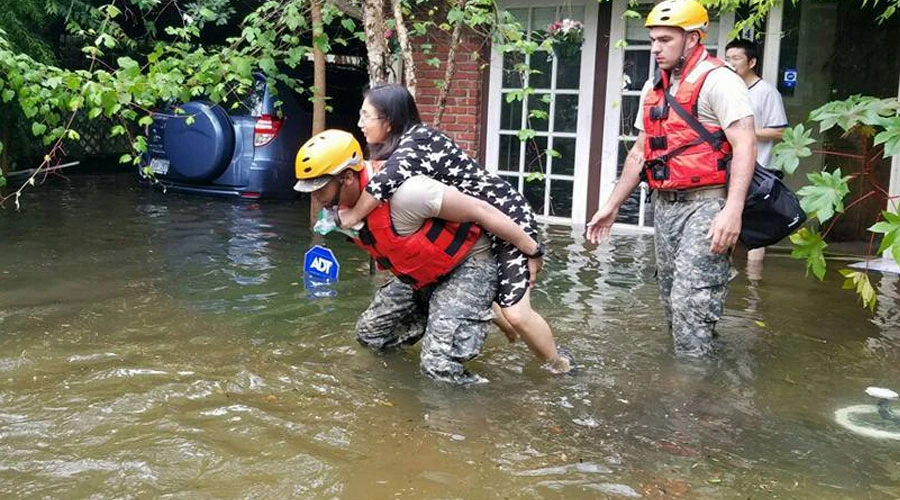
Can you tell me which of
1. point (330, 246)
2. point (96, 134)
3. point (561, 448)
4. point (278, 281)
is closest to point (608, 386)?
point (561, 448)

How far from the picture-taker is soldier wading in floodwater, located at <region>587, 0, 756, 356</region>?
4.44 meters

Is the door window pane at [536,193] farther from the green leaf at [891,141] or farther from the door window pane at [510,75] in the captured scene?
the green leaf at [891,141]

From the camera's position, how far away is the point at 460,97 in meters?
9.88

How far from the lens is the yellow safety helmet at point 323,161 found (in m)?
3.97

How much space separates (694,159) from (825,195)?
2.15 feet

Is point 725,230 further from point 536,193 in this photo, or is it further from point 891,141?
point 536,193

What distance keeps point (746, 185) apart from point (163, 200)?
816 centimetres

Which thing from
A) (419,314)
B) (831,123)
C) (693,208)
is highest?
(831,123)

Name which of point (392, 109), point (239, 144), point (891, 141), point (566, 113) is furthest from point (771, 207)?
point (239, 144)

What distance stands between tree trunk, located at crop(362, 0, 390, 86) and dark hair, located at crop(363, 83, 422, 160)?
83.8 inches

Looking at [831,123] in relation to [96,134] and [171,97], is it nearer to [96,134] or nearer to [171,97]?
[171,97]

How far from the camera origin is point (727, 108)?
4.42m

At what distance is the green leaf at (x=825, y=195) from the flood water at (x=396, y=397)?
2.98 feet

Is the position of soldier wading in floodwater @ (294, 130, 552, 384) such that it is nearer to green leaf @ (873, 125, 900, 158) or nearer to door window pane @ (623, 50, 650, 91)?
green leaf @ (873, 125, 900, 158)
